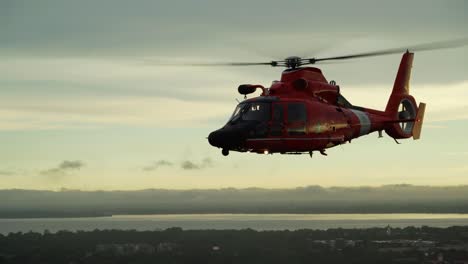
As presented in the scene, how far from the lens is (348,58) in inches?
1427

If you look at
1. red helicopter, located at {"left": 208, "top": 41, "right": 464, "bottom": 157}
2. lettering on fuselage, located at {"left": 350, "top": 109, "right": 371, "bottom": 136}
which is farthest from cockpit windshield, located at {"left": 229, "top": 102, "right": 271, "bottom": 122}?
lettering on fuselage, located at {"left": 350, "top": 109, "right": 371, "bottom": 136}

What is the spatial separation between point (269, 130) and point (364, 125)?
897 cm

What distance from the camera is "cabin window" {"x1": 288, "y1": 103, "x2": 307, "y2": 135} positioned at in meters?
34.9

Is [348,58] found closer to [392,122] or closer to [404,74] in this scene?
[392,122]

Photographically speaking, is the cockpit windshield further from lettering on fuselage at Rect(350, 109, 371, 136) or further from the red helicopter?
lettering on fuselage at Rect(350, 109, 371, 136)

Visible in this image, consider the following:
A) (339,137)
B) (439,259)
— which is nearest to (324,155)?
(339,137)

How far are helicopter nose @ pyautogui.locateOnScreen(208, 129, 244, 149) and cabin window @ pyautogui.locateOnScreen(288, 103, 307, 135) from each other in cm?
282

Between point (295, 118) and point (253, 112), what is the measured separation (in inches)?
83.6

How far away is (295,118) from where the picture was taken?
35.2m

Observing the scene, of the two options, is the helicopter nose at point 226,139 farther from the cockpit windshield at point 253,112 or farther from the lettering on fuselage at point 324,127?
the lettering on fuselage at point 324,127

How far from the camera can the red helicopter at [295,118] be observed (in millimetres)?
33656

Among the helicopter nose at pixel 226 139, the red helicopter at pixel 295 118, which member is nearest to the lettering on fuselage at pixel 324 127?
the red helicopter at pixel 295 118

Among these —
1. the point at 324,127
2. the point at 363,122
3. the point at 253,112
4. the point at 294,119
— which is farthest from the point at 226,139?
the point at 363,122

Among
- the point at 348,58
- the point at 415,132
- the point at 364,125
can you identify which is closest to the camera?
the point at 348,58
